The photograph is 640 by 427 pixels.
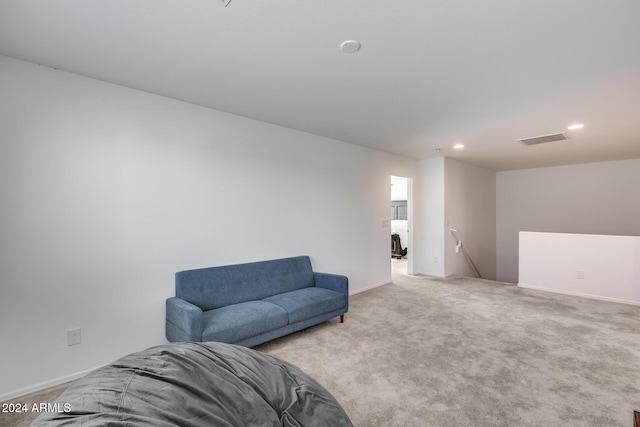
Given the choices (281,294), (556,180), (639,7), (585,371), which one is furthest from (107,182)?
(556,180)

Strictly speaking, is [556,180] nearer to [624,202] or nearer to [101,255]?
[624,202]

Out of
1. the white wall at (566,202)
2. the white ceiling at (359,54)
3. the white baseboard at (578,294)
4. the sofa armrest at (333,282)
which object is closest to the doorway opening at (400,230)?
the white baseboard at (578,294)

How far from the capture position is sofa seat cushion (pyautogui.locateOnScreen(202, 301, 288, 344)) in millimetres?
2477

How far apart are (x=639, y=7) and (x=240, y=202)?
342 centimetres

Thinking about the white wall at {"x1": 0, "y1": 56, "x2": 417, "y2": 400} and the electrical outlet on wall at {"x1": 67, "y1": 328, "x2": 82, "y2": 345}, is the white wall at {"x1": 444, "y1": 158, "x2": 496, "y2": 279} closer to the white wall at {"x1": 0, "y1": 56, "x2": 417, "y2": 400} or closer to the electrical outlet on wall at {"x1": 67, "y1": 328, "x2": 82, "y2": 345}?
the white wall at {"x1": 0, "y1": 56, "x2": 417, "y2": 400}

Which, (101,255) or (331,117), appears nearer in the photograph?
(101,255)

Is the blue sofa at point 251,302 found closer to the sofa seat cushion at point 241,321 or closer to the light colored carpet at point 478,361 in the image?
the sofa seat cushion at point 241,321

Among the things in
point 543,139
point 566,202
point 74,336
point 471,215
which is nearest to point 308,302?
point 74,336

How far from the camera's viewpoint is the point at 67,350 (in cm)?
237

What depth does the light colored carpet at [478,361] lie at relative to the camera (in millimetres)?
1984

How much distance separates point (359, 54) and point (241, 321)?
2.39m

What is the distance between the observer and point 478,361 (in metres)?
2.64

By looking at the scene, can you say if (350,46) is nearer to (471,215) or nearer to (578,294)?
(578,294)

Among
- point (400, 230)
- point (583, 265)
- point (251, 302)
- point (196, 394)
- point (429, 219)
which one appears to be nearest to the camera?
point (196, 394)
